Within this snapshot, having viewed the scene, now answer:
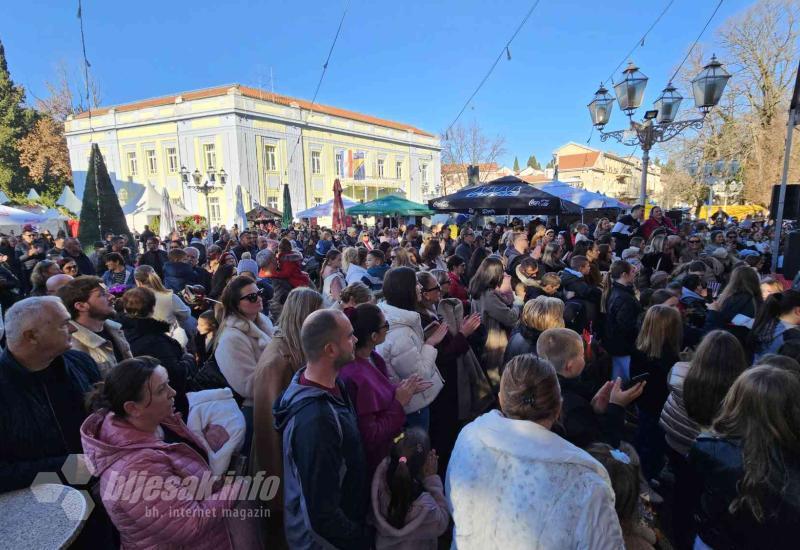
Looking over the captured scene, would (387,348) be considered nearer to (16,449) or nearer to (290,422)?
(290,422)

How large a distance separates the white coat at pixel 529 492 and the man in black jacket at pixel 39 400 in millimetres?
1720

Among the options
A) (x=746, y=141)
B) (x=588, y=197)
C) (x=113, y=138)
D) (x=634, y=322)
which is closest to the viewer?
(x=634, y=322)

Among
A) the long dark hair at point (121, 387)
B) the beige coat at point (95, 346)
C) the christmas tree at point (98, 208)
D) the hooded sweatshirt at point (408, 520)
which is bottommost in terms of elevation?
the hooded sweatshirt at point (408, 520)

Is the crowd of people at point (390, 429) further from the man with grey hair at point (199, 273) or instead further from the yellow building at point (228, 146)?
the yellow building at point (228, 146)

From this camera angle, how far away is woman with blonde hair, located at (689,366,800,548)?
1.59 meters

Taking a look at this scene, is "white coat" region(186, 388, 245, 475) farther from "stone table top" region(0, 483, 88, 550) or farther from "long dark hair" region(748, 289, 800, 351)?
"long dark hair" region(748, 289, 800, 351)

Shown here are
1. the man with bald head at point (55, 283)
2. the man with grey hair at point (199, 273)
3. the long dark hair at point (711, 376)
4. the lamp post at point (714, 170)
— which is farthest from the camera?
the lamp post at point (714, 170)

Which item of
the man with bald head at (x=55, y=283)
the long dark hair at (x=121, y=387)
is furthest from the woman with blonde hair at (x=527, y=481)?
the man with bald head at (x=55, y=283)

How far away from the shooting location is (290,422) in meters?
1.74

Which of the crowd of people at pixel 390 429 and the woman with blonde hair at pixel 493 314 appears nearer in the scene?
the crowd of people at pixel 390 429

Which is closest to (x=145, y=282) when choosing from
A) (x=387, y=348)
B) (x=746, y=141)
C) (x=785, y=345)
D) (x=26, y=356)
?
(x=26, y=356)

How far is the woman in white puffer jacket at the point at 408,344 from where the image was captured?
9.13 ft

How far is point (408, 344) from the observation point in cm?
281

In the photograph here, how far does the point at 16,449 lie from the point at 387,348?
186 centimetres
